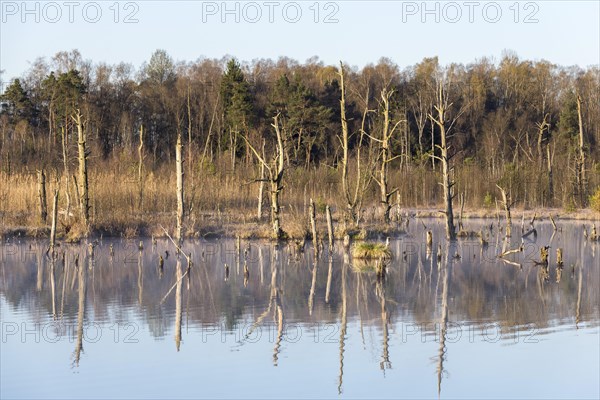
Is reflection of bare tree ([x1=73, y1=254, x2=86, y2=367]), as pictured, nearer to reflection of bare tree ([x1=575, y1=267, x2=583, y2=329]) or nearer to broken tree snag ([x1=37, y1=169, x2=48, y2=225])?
broken tree snag ([x1=37, y1=169, x2=48, y2=225])

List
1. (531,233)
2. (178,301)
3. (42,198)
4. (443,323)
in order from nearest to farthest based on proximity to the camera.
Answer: (443,323) < (178,301) < (42,198) < (531,233)

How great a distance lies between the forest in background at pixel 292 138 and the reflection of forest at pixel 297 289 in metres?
3.92

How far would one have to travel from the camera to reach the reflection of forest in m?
13.0

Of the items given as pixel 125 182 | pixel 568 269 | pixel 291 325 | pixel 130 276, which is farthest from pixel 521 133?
pixel 291 325

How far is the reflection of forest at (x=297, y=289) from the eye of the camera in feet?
42.7

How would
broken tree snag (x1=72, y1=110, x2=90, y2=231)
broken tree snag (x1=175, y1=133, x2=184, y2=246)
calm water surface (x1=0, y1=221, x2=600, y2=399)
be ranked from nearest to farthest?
calm water surface (x1=0, y1=221, x2=600, y2=399), broken tree snag (x1=175, y1=133, x2=184, y2=246), broken tree snag (x1=72, y1=110, x2=90, y2=231)

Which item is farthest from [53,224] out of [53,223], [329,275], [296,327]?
[296,327]

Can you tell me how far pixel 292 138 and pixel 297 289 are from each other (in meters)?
30.9

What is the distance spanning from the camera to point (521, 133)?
5316 centimetres

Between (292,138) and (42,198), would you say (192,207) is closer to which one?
(42,198)

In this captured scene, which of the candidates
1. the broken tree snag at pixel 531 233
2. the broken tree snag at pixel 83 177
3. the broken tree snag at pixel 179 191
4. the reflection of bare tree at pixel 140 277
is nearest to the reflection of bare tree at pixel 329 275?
the reflection of bare tree at pixel 140 277

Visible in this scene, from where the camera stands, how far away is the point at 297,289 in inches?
604

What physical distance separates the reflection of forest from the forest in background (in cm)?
392

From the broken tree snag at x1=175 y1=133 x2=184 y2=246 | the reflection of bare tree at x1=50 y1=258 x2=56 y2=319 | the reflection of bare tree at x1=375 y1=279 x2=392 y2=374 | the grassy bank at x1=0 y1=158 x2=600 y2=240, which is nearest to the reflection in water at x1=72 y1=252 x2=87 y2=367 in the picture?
the reflection of bare tree at x1=50 y1=258 x2=56 y2=319
